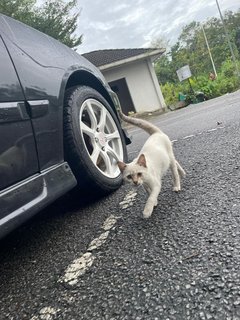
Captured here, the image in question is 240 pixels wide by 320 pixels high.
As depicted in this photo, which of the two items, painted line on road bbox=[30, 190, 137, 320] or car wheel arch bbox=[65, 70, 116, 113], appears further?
car wheel arch bbox=[65, 70, 116, 113]

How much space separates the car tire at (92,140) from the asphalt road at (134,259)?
0.20 m

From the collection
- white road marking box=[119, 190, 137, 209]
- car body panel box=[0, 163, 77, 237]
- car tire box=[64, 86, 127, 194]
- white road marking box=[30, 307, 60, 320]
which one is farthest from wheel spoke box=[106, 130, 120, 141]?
white road marking box=[30, 307, 60, 320]

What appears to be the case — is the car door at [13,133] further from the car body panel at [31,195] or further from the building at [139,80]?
the building at [139,80]

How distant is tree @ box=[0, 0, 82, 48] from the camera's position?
17.5 metres

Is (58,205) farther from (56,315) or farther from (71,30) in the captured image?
(71,30)

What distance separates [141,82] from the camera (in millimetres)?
17547

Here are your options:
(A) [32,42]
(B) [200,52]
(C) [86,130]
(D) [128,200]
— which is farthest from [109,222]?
(B) [200,52]

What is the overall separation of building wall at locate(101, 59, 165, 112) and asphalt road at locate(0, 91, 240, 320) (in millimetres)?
15455

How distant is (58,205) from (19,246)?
0.68m

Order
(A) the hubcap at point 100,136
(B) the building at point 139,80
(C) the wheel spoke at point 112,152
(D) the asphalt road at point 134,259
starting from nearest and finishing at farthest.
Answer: (D) the asphalt road at point 134,259 < (A) the hubcap at point 100,136 < (C) the wheel spoke at point 112,152 < (B) the building at point 139,80

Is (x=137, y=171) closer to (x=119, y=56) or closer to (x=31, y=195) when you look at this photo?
(x=31, y=195)

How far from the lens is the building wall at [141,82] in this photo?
17.4 meters

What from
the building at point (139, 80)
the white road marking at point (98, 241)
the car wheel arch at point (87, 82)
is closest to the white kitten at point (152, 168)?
the white road marking at point (98, 241)

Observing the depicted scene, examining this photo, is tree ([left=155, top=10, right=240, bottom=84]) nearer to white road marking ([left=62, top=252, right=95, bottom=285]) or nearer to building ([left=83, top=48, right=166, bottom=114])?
building ([left=83, top=48, right=166, bottom=114])
